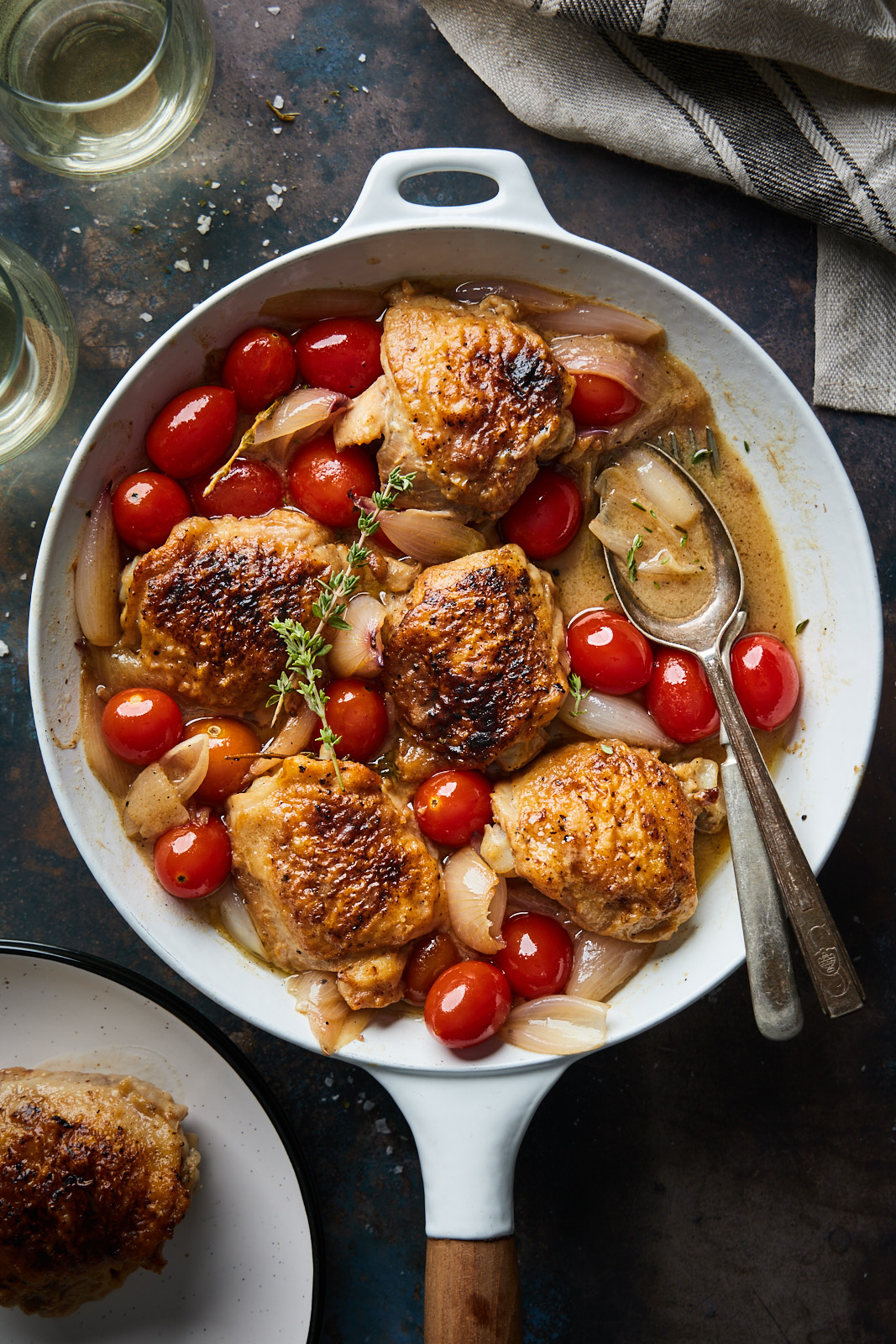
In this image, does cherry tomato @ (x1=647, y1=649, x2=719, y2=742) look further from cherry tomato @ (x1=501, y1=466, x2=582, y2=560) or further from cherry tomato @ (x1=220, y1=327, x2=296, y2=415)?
cherry tomato @ (x1=220, y1=327, x2=296, y2=415)

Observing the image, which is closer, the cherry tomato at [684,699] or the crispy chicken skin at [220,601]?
the crispy chicken skin at [220,601]

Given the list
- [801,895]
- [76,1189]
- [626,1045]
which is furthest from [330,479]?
[76,1189]

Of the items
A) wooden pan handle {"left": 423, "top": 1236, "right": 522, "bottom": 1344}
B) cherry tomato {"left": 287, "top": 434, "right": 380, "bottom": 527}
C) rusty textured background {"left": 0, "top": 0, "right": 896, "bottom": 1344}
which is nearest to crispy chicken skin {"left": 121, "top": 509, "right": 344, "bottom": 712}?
cherry tomato {"left": 287, "top": 434, "right": 380, "bottom": 527}

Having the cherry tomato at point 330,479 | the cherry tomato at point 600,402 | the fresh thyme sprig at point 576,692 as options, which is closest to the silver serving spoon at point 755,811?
the cherry tomato at point 600,402

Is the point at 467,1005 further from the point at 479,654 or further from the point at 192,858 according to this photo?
the point at 479,654

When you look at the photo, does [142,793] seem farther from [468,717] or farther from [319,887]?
[468,717]

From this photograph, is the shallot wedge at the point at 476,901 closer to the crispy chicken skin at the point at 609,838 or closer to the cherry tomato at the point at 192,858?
the crispy chicken skin at the point at 609,838
